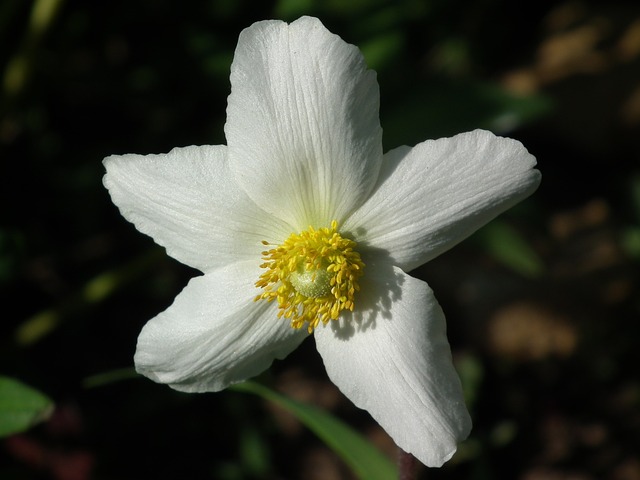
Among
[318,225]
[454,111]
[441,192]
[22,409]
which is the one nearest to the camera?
[441,192]

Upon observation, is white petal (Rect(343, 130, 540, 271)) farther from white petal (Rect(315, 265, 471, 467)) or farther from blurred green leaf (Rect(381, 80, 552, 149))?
blurred green leaf (Rect(381, 80, 552, 149))

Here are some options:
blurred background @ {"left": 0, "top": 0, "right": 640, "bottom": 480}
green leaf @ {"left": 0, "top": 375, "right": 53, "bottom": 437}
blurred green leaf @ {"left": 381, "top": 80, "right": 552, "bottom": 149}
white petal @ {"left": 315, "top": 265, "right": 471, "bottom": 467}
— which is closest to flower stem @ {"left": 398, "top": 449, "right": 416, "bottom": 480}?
white petal @ {"left": 315, "top": 265, "right": 471, "bottom": 467}

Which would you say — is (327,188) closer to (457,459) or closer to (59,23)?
(457,459)

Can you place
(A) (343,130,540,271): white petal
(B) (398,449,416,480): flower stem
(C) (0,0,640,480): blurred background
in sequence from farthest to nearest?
1. (C) (0,0,640,480): blurred background
2. (B) (398,449,416,480): flower stem
3. (A) (343,130,540,271): white petal

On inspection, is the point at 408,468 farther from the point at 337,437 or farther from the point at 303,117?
the point at 303,117

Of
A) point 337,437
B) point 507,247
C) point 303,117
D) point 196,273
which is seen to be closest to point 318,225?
point 303,117

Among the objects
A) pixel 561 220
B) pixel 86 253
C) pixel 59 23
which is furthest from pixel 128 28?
pixel 561 220
